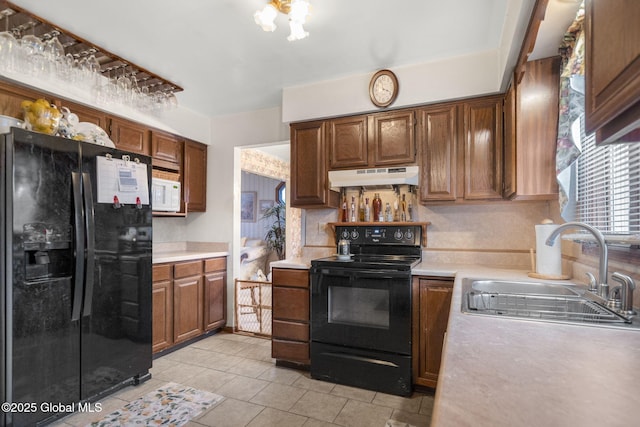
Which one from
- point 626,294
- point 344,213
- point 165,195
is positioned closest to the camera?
point 626,294

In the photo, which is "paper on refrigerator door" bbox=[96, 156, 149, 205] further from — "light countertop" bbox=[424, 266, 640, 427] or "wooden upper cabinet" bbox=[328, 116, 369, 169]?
"light countertop" bbox=[424, 266, 640, 427]

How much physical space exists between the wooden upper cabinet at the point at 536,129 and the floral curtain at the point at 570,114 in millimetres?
84

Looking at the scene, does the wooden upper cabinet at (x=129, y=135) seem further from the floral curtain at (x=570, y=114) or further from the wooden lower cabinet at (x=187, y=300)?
the floral curtain at (x=570, y=114)

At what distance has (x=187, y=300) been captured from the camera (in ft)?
10.6

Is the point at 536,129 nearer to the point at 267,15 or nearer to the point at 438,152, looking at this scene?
the point at 438,152

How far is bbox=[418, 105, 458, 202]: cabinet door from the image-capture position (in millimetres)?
2641

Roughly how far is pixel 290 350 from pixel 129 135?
2.41m

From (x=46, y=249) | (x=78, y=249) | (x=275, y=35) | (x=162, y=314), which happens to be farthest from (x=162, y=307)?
(x=275, y=35)

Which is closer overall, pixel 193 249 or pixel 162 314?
pixel 162 314

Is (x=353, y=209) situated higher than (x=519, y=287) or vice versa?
(x=353, y=209)

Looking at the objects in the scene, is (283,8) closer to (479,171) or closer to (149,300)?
(479,171)

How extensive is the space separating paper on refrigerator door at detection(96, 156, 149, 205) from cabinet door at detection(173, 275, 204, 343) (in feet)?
3.30

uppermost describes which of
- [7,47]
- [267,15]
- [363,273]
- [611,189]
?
[267,15]

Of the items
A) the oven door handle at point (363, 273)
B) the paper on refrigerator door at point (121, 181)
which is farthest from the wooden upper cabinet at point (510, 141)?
the paper on refrigerator door at point (121, 181)
